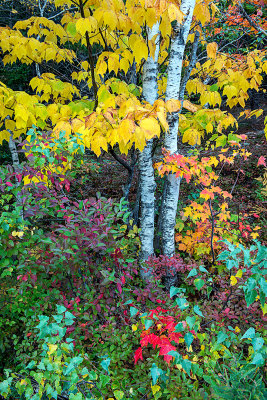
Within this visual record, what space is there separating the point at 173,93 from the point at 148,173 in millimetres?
922

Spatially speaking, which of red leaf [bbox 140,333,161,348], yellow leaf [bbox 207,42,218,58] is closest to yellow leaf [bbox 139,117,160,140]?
red leaf [bbox 140,333,161,348]

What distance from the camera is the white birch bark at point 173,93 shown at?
251 cm

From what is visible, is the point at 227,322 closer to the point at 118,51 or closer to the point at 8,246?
the point at 8,246

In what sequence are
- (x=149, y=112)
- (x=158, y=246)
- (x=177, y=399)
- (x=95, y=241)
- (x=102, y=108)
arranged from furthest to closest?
(x=158, y=246), (x=102, y=108), (x=95, y=241), (x=149, y=112), (x=177, y=399)

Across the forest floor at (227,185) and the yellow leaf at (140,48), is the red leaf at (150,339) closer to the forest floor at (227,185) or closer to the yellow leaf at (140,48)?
the yellow leaf at (140,48)

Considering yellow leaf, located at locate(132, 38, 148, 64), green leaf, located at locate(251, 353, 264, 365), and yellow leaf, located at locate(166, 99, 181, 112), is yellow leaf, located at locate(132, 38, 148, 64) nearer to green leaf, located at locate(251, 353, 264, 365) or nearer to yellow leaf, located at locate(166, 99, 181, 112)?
yellow leaf, located at locate(166, 99, 181, 112)

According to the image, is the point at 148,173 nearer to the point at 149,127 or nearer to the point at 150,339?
the point at 149,127

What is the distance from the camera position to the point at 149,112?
1.81m

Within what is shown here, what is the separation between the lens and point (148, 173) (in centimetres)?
298

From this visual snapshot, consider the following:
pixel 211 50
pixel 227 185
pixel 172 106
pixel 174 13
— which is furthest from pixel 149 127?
pixel 227 185

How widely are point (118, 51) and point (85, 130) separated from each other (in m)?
1.17

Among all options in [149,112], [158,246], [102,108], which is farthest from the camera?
[158,246]

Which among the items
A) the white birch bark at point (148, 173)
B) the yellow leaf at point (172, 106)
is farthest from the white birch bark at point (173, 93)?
the yellow leaf at point (172, 106)

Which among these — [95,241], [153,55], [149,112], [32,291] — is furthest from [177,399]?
[153,55]
